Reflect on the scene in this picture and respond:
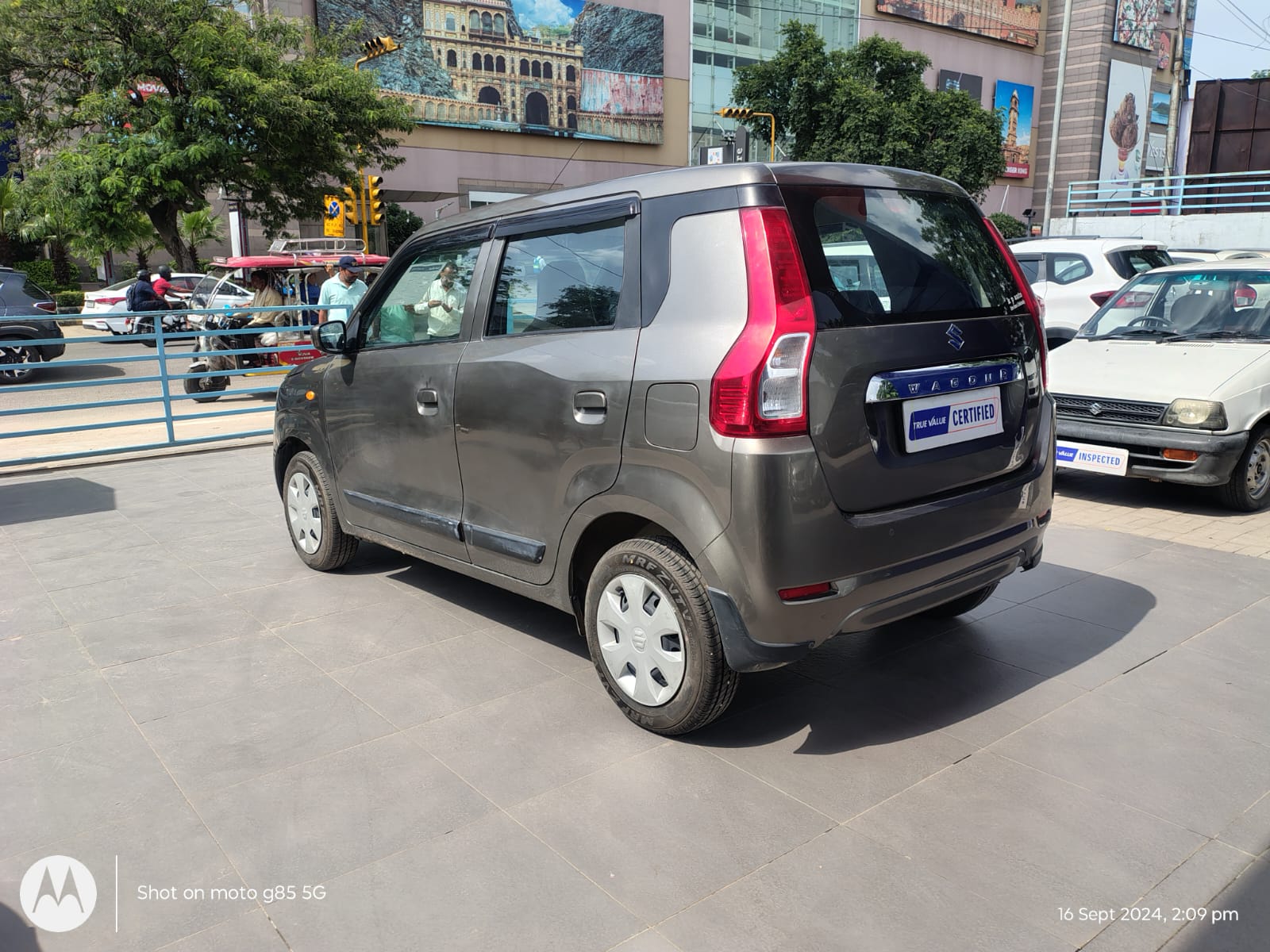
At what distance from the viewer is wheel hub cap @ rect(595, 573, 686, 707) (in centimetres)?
332

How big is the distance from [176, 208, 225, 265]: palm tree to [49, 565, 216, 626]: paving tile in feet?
92.2

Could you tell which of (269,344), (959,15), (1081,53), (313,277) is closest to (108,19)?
(313,277)

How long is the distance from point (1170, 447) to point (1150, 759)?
3699 millimetres

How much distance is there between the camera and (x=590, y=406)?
3.46 metres

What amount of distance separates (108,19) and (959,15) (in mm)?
47248

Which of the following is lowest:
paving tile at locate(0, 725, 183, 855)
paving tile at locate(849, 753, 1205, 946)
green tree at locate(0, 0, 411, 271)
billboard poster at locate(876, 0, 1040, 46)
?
paving tile at locate(0, 725, 183, 855)

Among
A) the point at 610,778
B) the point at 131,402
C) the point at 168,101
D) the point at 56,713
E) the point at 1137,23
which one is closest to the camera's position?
the point at 610,778

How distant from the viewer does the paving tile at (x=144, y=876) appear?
2.50 meters

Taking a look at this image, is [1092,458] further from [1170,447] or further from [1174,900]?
[1174,900]

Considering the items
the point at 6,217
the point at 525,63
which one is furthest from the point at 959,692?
the point at 525,63

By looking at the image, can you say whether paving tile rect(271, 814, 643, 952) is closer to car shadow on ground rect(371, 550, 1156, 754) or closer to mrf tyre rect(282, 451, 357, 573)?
car shadow on ground rect(371, 550, 1156, 754)

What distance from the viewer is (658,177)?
11.2ft

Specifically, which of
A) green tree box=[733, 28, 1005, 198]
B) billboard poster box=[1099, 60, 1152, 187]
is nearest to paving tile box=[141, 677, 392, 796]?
green tree box=[733, 28, 1005, 198]

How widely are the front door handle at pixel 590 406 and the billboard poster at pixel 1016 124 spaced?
2383 inches
